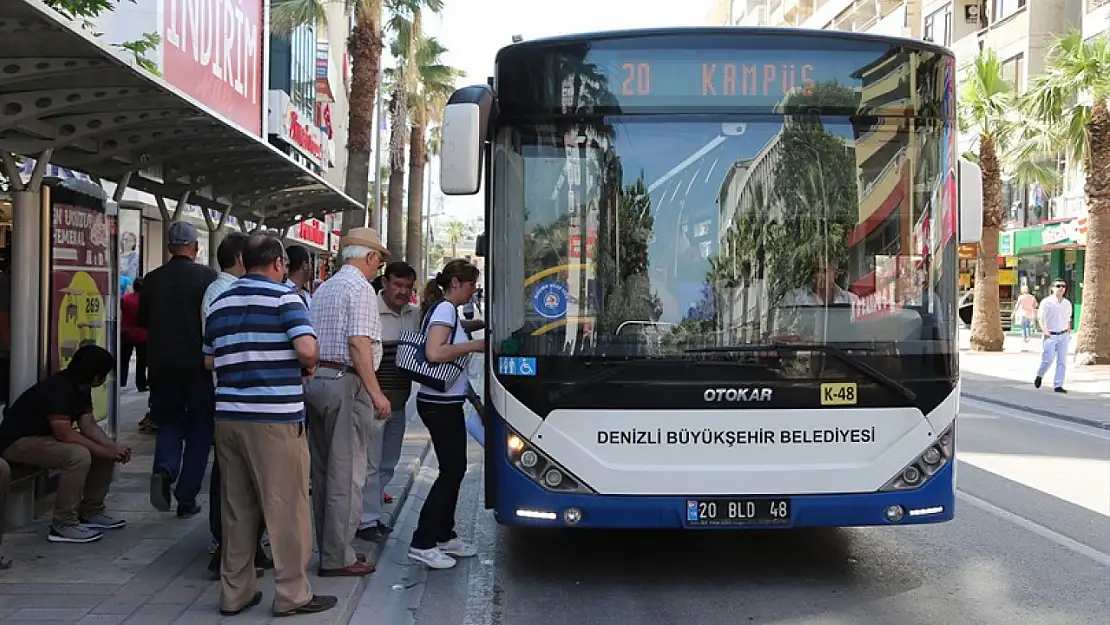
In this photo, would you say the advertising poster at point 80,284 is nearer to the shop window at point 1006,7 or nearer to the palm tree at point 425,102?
the palm tree at point 425,102

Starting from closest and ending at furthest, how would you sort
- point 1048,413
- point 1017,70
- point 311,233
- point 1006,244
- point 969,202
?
point 969,202, point 1048,413, point 1017,70, point 311,233, point 1006,244

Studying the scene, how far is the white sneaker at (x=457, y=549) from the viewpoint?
7.04 meters

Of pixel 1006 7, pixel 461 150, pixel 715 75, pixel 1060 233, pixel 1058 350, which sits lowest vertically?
pixel 1058 350

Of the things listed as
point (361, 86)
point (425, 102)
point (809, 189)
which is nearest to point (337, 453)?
point (809, 189)

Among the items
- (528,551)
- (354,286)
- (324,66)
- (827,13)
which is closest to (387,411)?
(354,286)

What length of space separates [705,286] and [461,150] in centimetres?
142

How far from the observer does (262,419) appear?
5145 millimetres

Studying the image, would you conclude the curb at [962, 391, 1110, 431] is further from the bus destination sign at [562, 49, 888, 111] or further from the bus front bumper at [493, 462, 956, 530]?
the bus destination sign at [562, 49, 888, 111]

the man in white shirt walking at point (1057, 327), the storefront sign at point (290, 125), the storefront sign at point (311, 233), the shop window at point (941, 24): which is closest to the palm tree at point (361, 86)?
the storefront sign at point (290, 125)

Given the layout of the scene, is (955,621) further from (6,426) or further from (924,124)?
(6,426)

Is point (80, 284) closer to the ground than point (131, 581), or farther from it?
farther from it

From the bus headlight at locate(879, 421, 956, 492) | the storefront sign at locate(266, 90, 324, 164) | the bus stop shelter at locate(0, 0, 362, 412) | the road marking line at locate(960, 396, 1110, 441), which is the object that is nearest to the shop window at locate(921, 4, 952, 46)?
the storefront sign at locate(266, 90, 324, 164)

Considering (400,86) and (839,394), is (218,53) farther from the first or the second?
(839,394)

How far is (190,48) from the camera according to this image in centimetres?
2022
